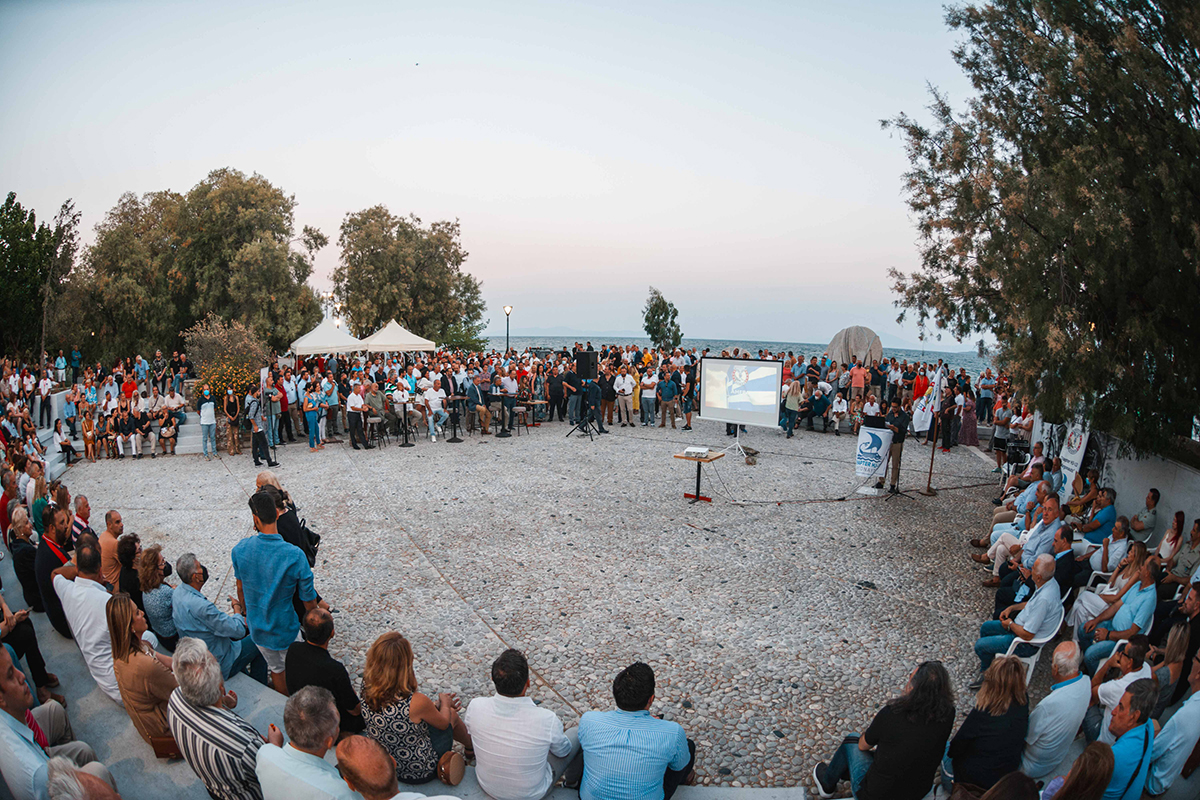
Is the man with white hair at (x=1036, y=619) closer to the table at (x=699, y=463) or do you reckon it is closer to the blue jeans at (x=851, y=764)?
the blue jeans at (x=851, y=764)

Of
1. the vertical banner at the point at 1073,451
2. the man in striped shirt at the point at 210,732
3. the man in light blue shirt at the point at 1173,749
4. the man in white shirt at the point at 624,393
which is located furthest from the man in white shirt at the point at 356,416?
the man in light blue shirt at the point at 1173,749

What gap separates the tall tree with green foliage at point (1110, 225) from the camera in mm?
5848

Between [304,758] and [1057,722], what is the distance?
373cm

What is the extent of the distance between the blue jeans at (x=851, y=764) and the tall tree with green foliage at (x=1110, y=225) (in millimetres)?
4370

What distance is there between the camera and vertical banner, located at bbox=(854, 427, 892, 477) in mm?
10344

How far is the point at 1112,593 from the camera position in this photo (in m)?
5.25

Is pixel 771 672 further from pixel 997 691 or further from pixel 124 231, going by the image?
pixel 124 231

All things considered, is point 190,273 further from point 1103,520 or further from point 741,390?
point 1103,520

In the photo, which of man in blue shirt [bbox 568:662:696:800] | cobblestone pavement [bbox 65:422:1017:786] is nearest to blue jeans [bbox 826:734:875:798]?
cobblestone pavement [bbox 65:422:1017:786]

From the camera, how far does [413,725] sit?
3213 millimetres

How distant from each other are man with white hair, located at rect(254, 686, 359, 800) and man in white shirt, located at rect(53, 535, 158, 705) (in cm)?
204

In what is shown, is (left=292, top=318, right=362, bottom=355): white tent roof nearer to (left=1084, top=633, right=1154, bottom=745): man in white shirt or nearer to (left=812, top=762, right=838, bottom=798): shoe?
(left=812, top=762, right=838, bottom=798): shoe

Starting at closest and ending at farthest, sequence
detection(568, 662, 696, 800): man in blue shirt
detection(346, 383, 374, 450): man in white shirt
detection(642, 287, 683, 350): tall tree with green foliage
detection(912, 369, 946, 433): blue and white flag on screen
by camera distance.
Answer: detection(568, 662, 696, 800): man in blue shirt < detection(346, 383, 374, 450): man in white shirt < detection(912, 369, 946, 433): blue and white flag on screen < detection(642, 287, 683, 350): tall tree with green foliage

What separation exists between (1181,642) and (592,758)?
3.64 meters
